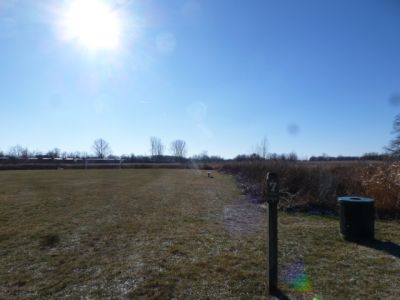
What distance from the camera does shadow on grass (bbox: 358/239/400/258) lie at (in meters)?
6.49

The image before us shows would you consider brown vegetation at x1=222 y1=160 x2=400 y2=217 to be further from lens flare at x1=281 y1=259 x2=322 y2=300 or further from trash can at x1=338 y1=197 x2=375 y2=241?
lens flare at x1=281 y1=259 x2=322 y2=300

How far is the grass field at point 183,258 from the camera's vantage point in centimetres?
480

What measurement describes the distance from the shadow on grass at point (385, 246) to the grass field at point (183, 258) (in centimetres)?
4

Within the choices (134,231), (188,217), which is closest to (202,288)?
(134,231)

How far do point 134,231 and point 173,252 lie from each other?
2.27 m

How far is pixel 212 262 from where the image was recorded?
600 cm

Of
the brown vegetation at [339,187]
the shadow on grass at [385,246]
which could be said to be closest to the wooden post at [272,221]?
the shadow on grass at [385,246]

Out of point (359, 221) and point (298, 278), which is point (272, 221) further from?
point (359, 221)

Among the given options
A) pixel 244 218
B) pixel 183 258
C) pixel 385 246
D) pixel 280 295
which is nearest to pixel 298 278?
pixel 280 295

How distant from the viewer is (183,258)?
629cm

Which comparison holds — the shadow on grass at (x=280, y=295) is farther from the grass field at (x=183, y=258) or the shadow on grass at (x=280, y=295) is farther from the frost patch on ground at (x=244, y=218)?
the frost patch on ground at (x=244, y=218)

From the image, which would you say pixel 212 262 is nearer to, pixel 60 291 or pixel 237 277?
pixel 237 277

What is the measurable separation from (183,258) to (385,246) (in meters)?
4.11

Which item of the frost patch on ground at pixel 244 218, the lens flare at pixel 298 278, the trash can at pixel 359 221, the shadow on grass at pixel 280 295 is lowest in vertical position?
the shadow on grass at pixel 280 295
